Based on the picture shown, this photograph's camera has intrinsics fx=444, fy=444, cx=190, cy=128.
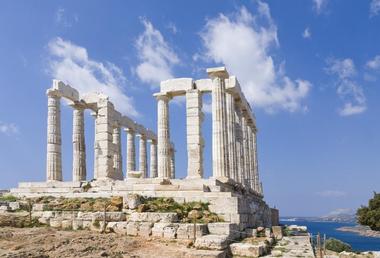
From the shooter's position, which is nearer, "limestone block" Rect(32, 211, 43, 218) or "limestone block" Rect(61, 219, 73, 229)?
"limestone block" Rect(61, 219, 73, 229)

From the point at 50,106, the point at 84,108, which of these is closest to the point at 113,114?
the point at 84,108

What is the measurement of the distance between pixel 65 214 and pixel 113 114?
15.6 meters

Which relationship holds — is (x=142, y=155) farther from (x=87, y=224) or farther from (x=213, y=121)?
(x=87, y=224)

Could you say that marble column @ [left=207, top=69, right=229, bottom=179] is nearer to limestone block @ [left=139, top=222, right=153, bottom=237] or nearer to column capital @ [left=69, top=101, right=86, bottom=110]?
limestone block @ [left=139, top=222, right=153, bottom=237]

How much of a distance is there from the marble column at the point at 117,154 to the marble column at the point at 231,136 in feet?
36.0

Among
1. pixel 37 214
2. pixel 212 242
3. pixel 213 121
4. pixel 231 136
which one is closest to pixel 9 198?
pixel 37 214

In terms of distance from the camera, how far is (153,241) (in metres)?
18.4

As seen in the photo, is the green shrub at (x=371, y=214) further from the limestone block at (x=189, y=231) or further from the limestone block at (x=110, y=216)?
the limestone block at (x=110, y=216)

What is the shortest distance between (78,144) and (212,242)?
21854 mm

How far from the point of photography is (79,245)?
55.1 ft

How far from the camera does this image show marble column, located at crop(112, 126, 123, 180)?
38.1 metres

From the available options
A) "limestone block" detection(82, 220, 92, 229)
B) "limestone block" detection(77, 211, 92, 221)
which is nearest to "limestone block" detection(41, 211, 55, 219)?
"limestone block" detection(77, 211, 92, 221)

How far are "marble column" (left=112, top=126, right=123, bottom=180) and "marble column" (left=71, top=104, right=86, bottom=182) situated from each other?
9.08ft

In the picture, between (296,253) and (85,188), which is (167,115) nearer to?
(85,188)
